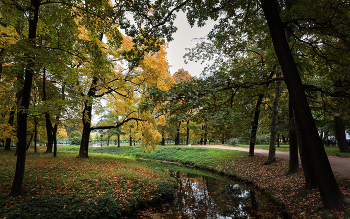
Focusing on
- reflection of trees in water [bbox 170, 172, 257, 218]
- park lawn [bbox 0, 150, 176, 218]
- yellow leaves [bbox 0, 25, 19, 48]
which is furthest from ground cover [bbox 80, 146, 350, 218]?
yellow leaves [bbox 0, 25, 19, 48]

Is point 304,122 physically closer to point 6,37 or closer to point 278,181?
point 278,181

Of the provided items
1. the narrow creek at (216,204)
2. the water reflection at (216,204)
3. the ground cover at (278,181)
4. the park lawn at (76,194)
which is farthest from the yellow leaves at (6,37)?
the ground cover at (278,181)

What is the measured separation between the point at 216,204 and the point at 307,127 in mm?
4702

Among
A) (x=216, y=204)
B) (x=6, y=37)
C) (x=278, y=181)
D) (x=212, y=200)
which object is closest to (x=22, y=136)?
(x=6, y=37)

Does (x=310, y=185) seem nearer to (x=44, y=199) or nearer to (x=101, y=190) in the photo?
(x=101, y=190)

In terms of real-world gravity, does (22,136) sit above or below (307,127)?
below

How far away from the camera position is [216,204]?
7.40m

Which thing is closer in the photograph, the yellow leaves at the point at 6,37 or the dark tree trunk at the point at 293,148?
the yellow leaves at the point at 6,37

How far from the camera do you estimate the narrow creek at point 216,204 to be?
21.0 feet

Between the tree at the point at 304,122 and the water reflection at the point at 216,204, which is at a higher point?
the tree at the point at 304,122

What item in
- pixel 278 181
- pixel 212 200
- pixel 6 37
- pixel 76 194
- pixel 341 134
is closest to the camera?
pixel 76 194

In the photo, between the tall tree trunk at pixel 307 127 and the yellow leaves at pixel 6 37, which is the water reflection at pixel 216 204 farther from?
the yellow leaves at pixel 6 37

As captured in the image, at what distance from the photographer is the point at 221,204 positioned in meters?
7.41

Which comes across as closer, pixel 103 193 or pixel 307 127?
pixel 307 127
